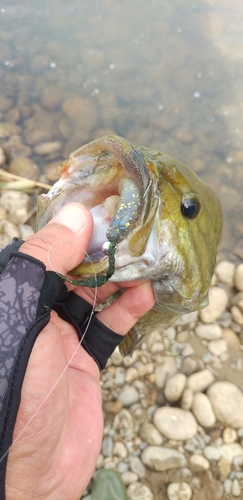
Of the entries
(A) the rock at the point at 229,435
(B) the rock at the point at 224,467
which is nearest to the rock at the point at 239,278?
(A) the rock at the point at 229,435

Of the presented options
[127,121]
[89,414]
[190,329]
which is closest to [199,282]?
[89,414]

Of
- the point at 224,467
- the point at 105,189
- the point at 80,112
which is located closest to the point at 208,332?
the point at 224,467

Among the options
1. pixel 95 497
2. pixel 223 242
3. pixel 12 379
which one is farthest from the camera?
pixel 223 242

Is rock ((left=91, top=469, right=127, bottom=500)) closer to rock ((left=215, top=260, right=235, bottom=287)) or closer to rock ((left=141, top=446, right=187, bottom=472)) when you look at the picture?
rock ((left=141, top=446, right=187, bottom=472))

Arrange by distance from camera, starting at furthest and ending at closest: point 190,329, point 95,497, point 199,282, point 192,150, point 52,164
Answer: point 192,150 < point 52,164 < point 190,329 < point 95,497 < point 199,282

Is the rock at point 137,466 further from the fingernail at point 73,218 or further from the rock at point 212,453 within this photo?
the fingernail at point 73,218

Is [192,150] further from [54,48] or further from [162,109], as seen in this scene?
[54,48]

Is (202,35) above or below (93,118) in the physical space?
above
